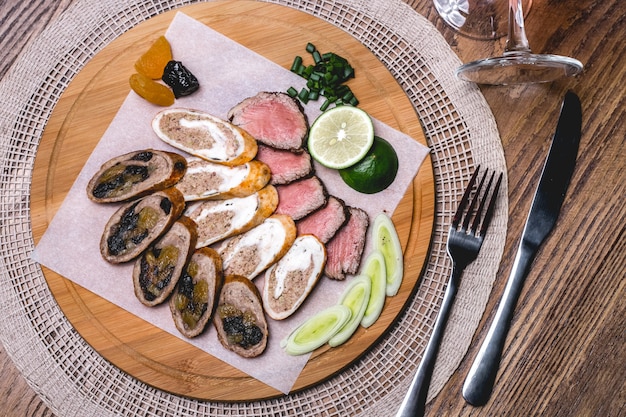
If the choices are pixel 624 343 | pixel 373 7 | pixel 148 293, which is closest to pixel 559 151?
pixel 624 343

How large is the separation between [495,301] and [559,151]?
0.75 meters

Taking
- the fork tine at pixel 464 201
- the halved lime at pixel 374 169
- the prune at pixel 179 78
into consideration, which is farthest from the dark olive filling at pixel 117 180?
the fork tine at pixel 464 201

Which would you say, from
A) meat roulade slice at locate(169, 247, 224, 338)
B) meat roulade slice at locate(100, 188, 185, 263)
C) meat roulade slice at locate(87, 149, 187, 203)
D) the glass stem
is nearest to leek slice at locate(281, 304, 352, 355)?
→ meat roulade slice at locate(169, 247, 224, 338)

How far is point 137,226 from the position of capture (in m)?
2.42

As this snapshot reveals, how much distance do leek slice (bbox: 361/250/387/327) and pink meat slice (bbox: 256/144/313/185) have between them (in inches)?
Result: 18.9

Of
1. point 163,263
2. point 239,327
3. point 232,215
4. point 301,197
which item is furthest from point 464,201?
point 163,263

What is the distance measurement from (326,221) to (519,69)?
1.05 metres

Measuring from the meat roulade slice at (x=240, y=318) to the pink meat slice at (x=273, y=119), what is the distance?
65 centimetres

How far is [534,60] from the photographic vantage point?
210 centimetres

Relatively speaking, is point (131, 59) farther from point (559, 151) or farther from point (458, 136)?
point (559, 151)

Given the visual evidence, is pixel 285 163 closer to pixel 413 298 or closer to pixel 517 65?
pixel 413 298

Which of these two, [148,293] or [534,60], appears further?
[148,293]

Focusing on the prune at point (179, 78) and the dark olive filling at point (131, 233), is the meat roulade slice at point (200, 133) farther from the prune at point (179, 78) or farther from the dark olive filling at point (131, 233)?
the dark olive filling at point (131, 233)

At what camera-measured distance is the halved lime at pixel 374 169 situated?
234 centimetres
